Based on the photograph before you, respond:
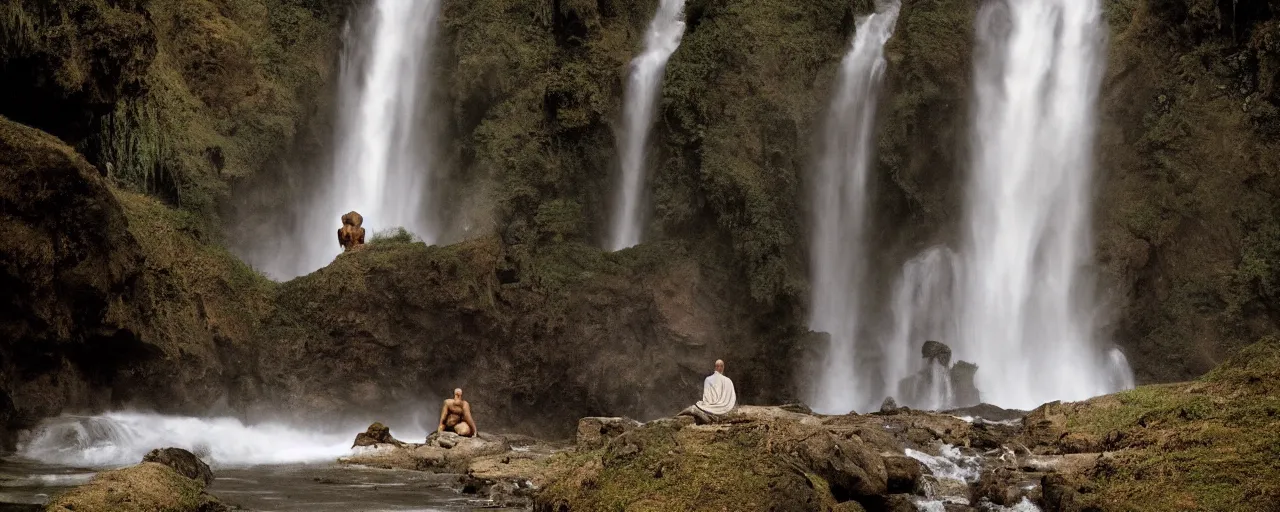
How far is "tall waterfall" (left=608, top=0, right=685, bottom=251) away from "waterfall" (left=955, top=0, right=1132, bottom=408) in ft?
31.9

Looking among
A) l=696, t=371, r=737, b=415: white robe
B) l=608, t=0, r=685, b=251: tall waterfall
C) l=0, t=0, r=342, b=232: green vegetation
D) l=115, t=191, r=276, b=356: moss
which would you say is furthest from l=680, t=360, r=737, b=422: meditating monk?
l=608, t=0, r=685, b=251: tall waterfall

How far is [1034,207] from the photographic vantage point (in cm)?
3316

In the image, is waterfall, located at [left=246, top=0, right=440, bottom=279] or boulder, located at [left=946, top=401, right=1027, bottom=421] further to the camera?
waterfall, located at [left=246, top=0, right=440, bottom=279]

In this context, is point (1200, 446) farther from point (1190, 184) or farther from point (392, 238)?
point (392, 238)

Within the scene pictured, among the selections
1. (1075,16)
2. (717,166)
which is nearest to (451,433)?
(717,166)

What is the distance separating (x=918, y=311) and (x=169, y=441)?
68.8 feet

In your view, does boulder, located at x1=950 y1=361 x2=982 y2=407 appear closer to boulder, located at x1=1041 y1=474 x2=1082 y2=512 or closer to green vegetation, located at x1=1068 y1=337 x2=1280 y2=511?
green vegetation, located at x1=1068 y1=337 x2=1280 y2=511

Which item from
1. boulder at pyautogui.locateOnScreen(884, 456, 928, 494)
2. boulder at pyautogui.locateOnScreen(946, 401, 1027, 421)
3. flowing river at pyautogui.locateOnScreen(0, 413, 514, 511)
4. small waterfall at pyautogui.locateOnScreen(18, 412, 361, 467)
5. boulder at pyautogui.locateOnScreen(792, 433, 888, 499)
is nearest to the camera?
boulder at pyautogui.locateOnScreen(792, 433, 888, 499)

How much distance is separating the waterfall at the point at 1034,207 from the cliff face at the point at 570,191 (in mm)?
755

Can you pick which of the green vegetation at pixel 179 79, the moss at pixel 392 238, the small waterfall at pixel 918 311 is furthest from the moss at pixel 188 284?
the small waterfall at pixel 918 311

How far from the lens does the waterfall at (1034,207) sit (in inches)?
1226

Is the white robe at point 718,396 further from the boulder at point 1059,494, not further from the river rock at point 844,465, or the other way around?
the boulder at point 1059,494

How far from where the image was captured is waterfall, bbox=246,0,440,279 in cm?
3391

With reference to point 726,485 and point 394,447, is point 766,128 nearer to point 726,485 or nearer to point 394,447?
Answer: point 394,447
